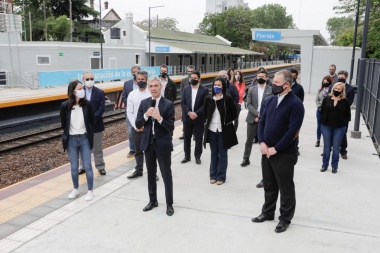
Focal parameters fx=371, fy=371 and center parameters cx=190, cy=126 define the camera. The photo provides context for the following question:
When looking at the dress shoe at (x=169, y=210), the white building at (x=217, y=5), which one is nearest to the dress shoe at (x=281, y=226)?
the dress shoe at (x=169, y=210)

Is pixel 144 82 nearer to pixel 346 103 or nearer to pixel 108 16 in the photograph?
pixel 346 103

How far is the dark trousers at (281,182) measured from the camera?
4418mm

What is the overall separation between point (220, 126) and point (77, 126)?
7.42 feet

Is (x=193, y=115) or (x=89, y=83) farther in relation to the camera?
(x=193, y=115)

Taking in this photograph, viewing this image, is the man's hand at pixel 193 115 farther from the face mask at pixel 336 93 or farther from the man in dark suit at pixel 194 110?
the face mask at pixel 336 93

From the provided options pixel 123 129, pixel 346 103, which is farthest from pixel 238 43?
pixel 346 103

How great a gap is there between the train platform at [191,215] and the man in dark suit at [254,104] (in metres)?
0.49

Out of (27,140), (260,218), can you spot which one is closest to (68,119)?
(260,218)

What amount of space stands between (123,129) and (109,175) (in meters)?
6.22

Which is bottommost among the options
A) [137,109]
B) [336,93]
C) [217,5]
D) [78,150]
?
[78,150]

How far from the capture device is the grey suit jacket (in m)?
7.12

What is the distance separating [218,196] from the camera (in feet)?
18.6

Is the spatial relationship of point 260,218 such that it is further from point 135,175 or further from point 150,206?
point 135,175

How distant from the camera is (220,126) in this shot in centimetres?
612
